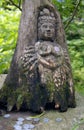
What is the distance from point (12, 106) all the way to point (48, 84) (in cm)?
46

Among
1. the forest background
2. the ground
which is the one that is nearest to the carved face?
the ground

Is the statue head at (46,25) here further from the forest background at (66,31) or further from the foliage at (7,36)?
the foliage at (7,36)

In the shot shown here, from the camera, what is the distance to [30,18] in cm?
350

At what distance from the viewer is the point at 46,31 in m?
3.44

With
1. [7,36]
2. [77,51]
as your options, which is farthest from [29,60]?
[77,51]

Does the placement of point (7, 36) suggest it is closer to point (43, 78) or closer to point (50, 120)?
point (43, 78)

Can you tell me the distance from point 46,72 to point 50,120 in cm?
50

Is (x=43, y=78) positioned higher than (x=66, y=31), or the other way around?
(x=66, y=31)

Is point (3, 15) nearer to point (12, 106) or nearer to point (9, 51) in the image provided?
point (9, 51)

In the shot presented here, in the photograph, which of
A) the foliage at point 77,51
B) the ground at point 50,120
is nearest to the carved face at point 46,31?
the ground at point 50,120

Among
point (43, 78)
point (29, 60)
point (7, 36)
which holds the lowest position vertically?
point (43, 78)

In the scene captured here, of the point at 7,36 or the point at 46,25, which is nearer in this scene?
the point at 46,25

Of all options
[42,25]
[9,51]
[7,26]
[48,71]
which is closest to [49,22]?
[42,25]

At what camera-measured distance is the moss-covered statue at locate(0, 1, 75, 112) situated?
3295 mm
